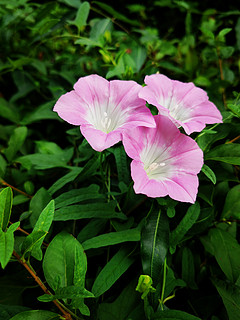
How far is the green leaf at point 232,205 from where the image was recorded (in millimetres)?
882

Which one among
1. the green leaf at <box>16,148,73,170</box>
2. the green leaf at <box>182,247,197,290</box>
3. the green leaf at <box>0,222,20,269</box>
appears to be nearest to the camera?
the green leaf at <box>0,222,20,269</box>

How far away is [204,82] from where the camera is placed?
131 centimetres

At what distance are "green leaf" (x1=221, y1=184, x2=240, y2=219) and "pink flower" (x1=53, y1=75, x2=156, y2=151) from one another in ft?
1.31

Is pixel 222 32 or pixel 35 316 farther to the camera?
pixel 222 32

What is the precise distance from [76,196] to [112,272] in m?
0.24

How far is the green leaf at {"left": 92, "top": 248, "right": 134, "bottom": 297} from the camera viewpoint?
702 millimetres

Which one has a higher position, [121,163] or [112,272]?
[121,163]

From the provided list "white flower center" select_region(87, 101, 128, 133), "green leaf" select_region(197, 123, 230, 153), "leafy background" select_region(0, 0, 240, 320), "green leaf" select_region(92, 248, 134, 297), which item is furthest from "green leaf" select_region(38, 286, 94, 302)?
"green leaf" select_region(197, 123, 230, 153)

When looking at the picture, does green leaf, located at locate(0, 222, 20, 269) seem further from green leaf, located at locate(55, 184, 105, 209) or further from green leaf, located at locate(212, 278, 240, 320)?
green leaf, located at locate(212, 278, 240, 320)

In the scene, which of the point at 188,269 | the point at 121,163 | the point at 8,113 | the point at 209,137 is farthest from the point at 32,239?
the point at 8,113

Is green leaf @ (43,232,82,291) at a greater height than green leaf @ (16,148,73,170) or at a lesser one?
lesser

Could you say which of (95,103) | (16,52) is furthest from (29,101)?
(95,103)

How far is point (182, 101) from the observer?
33.0 inches

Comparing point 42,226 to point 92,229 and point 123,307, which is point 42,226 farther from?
point 123,307
